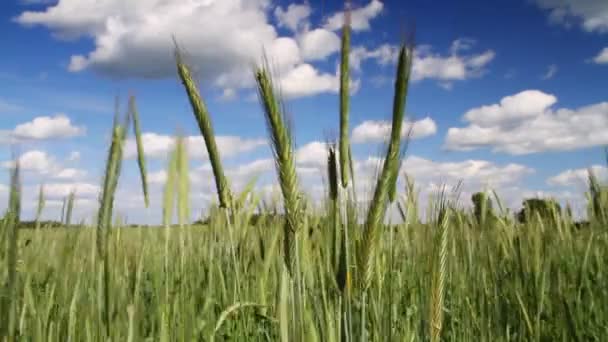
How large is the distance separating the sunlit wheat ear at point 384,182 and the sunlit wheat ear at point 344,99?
0.14 m

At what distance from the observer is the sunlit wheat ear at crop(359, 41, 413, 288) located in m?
1.19

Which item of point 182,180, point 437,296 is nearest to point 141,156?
point 182,180

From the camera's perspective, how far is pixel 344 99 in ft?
4.40

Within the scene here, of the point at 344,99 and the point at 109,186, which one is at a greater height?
the point at 344,99

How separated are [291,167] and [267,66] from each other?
256mm

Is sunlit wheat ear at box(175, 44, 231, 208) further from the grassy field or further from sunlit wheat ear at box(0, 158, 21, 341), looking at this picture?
sunlit wheat ear at box(0, 158, 21, 341)

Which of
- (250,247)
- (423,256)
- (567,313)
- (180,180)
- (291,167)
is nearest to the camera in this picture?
(291,167)

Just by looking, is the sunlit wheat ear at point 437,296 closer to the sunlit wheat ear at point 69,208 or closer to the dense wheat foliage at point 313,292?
the dense wheat foliage at point 313,292

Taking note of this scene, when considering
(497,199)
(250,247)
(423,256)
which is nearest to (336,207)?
(423,256)

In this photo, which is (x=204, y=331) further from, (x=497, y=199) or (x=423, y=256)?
(x=497, y=199)

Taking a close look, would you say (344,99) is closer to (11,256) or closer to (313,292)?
(313,292)

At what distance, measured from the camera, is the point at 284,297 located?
4.17ft

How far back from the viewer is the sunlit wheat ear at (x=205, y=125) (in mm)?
1551

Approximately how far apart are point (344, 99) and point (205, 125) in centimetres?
44
